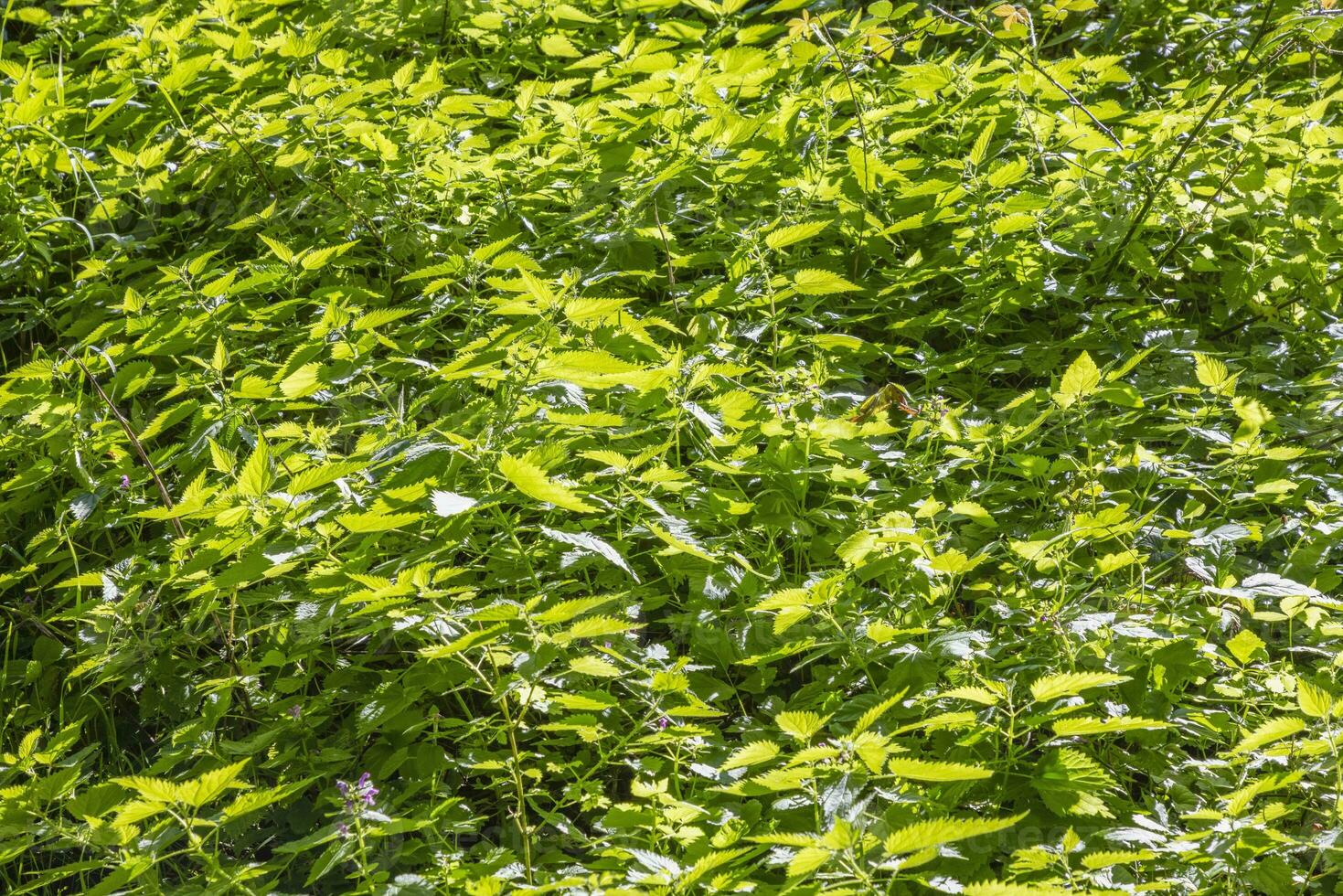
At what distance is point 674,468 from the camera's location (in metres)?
2.21

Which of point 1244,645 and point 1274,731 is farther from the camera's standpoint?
point 1244,645

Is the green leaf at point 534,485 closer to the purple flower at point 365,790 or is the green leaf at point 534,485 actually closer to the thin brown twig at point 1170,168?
the purple flower at point 365,790

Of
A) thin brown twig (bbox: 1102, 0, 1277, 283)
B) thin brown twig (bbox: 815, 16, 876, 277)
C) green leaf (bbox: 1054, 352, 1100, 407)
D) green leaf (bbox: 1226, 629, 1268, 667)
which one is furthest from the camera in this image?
thin brown twig (bbox: 815, 16, 876, 277)

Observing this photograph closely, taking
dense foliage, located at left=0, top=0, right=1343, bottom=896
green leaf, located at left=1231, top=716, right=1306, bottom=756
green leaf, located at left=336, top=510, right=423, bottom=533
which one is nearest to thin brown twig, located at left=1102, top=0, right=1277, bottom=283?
dense foliage, located at left=0, top=0, right=1343, bottom=896

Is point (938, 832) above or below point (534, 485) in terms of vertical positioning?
below

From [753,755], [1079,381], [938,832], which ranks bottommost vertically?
[753,755]

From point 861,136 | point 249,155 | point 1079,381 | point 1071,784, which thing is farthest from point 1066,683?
point 249,155

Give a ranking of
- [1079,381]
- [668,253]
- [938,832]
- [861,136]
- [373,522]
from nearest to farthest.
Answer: [938,832] → [373,522] → [1079,381] → [668,253] → [861,136]

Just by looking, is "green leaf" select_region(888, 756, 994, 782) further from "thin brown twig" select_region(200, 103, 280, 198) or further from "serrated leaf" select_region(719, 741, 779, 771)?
"thin brown twig" select_region(200, 103, 280, 198)

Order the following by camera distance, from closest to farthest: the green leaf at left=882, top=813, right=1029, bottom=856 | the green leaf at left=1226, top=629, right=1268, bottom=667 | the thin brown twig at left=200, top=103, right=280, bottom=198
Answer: the green leaf at left=882, top=813, right=1029, bottom=856 < the green leaf at left=1226, top=629, right=1268, bottom=667 < the thin brown twig at left=200, top=103, right=280, bottom=198

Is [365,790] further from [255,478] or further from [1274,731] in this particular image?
[1274,731]

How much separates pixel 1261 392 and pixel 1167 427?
55cm

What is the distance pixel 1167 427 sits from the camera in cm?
216

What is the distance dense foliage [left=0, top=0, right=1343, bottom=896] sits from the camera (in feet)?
5.28
